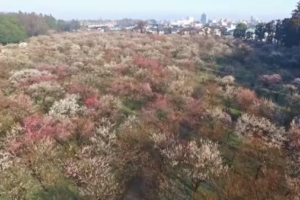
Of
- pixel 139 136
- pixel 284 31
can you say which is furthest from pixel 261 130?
pixel 284 31

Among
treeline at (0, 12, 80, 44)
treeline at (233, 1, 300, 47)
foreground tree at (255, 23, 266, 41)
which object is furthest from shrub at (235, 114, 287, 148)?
treeline at (0, 12, 80, 44)

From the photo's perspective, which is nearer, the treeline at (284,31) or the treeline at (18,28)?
the treeline at (284,31)

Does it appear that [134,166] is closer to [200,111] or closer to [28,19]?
[200,111]

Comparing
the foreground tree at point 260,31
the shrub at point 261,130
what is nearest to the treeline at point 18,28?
the foreground tree at point 260,31

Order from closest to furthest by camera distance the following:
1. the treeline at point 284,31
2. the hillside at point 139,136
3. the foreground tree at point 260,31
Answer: the hillside at point 139,136 < the treeline at point 284,31 < the foreground tree at point 260,31

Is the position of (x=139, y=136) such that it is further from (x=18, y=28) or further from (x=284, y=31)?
(x=18, y=28)

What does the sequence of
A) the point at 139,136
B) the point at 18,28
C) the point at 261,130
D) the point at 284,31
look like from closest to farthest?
the point at 139,136 < the point at 261,130 < the point at 284,31 < the point at 18,28

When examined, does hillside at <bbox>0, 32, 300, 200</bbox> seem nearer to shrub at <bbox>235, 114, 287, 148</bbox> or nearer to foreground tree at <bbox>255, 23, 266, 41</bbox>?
shrub at <bbox>235, 114, 287, 148</bbox>

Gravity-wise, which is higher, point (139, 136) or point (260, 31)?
point (139, 136)

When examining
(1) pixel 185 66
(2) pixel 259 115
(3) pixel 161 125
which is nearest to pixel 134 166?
(3) pixel 161 125

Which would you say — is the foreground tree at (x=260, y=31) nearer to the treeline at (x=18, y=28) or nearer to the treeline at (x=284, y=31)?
the treeline at (x=284, y=31)
